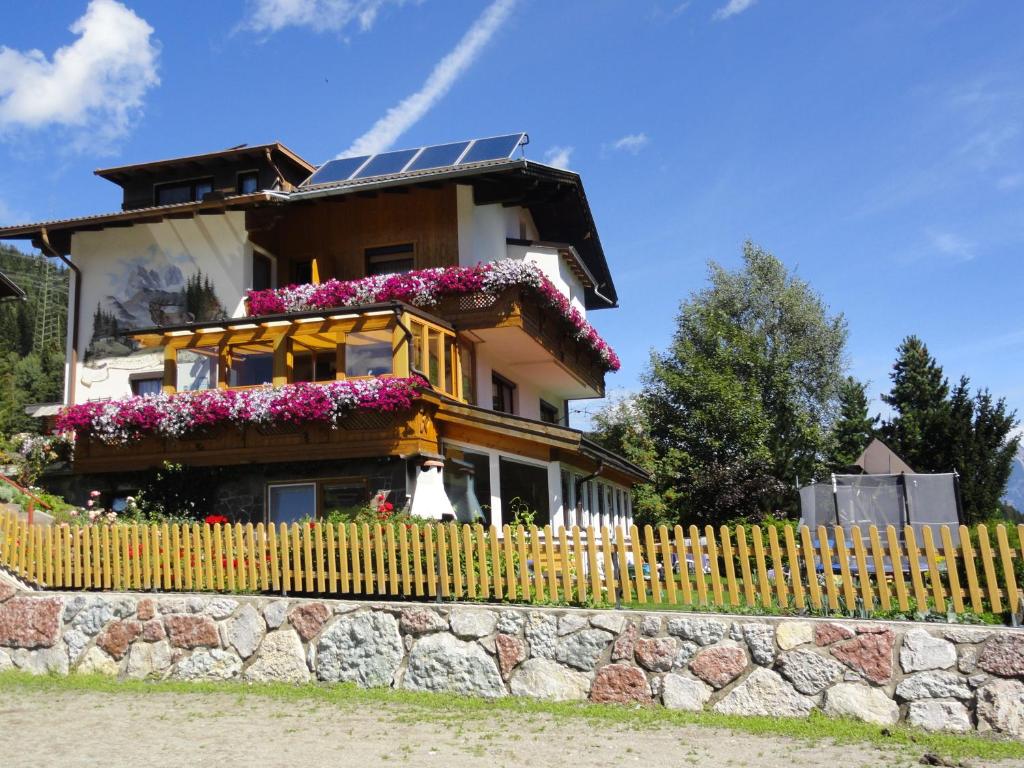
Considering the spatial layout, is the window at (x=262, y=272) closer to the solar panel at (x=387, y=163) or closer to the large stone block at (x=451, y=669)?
the solar panel at (x=387, y=163)

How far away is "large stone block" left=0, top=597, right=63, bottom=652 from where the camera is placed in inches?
425

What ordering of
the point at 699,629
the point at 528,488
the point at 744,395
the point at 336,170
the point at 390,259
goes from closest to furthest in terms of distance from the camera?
the point at 699,629, the point at 528,488, the point at 390,259, the point at 336,170, the point at 744,395

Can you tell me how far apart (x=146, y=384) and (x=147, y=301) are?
2004 millimetres

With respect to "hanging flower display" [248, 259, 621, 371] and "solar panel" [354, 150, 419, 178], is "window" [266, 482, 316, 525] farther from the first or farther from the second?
"solar panel" [354, 150, 419, 178]

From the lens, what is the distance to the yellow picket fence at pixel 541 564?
7793mm

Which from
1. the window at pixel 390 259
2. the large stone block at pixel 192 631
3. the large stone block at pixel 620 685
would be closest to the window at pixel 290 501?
the window at pixel 390 259

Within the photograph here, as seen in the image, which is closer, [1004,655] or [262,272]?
[1004,655]

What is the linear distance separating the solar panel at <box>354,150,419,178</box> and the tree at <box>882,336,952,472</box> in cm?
2382

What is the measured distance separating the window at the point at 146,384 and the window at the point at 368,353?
5786mm

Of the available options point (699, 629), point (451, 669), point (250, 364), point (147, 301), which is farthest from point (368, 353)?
point (699, 629)

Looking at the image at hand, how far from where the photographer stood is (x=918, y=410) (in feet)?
132

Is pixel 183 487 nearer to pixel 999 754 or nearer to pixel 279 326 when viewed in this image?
pixel 279 326

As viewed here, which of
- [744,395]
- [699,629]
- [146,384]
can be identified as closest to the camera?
[699,629]

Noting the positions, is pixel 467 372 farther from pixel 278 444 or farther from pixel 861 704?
pixel 861 704
